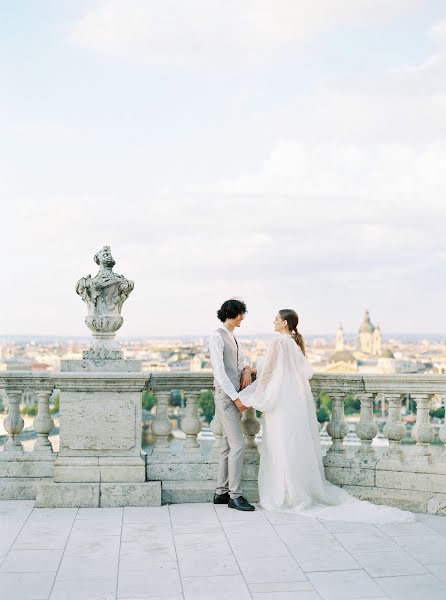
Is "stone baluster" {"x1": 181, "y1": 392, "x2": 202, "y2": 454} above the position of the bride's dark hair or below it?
below

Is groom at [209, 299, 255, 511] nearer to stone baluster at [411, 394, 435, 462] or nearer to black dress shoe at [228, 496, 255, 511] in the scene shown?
black dress shoe at [228, 496, 255, 511]

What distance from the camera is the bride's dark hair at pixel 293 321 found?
659 centimetres

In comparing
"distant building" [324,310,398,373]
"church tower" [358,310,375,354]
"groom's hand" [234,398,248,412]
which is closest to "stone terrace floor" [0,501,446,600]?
"groom's hand" [234,398,248,412]

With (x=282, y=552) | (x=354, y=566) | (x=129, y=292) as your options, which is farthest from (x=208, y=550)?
(x=129, y=292)

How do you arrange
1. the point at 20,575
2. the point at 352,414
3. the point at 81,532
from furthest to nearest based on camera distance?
the point at 352,414 → the point at 81,532 → the point at 20,575

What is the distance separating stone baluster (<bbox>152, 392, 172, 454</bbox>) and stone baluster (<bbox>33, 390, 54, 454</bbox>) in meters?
0.91

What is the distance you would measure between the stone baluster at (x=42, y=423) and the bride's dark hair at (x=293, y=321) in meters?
2.12

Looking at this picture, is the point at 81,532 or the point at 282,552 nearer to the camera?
the point at 282,552

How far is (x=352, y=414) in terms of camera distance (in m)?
85.5

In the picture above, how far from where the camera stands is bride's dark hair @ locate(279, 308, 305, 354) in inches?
260

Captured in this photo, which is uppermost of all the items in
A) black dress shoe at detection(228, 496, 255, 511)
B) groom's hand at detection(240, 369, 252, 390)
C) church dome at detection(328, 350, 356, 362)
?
church dome at detection(328, 350, 356, 362)

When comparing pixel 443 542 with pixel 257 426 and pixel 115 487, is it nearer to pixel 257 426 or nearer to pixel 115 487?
pixel 257 426

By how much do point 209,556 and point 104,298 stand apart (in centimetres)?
256

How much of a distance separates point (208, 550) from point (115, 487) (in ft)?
4.76
